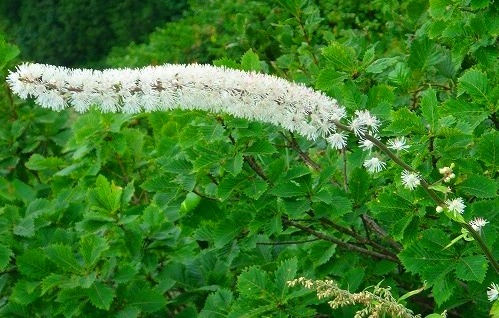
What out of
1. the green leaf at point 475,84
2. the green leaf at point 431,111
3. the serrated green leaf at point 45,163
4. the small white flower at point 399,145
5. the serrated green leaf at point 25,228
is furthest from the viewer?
the serrated green leaf at point 45,163

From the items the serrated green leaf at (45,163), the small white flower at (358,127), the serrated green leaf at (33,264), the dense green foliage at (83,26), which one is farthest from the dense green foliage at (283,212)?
the dense green foliage at (83,26)

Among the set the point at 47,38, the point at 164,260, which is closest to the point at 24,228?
the point at 164,260

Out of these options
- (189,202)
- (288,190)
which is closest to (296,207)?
(288,190)

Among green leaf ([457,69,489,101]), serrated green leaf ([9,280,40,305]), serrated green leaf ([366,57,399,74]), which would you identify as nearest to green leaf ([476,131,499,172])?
green leaf ([457,69,489,101])

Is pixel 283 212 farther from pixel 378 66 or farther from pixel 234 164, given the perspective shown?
pixel 378 66

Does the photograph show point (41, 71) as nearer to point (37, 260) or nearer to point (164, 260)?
point (37, 260)

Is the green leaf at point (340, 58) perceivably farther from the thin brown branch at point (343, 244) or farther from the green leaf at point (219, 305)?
the green leaf at point (219, 305)
